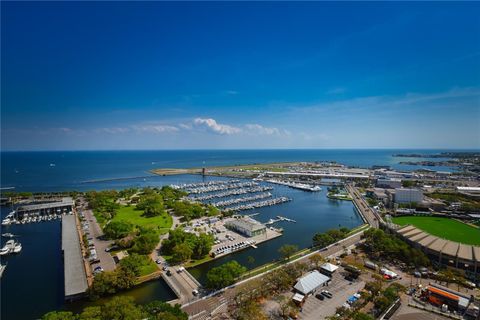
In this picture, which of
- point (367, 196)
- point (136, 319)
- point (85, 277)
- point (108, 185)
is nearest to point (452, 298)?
point (136, 319)

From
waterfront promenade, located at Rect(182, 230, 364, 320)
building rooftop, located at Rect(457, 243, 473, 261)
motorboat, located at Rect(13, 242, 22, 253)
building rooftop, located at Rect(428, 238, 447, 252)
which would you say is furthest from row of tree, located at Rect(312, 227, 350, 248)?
motorboat, located at Rect(13, 242, 22, 253)

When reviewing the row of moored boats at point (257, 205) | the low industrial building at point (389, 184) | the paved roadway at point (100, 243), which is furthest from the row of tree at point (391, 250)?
the low industrial building at point (389, 184)

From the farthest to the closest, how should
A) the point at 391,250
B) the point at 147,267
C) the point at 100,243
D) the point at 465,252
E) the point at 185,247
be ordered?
the point at 100,243 → the point at 185,247 → the point at 391,250 → the point at 147,267 → the point at 465,252

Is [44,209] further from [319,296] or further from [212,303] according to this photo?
[319,296]

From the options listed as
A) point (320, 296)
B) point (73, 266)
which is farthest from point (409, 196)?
point (73, 266)

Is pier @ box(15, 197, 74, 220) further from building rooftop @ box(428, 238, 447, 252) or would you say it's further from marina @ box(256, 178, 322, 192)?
building rooftop @ box(428, 238, 447, 252)
